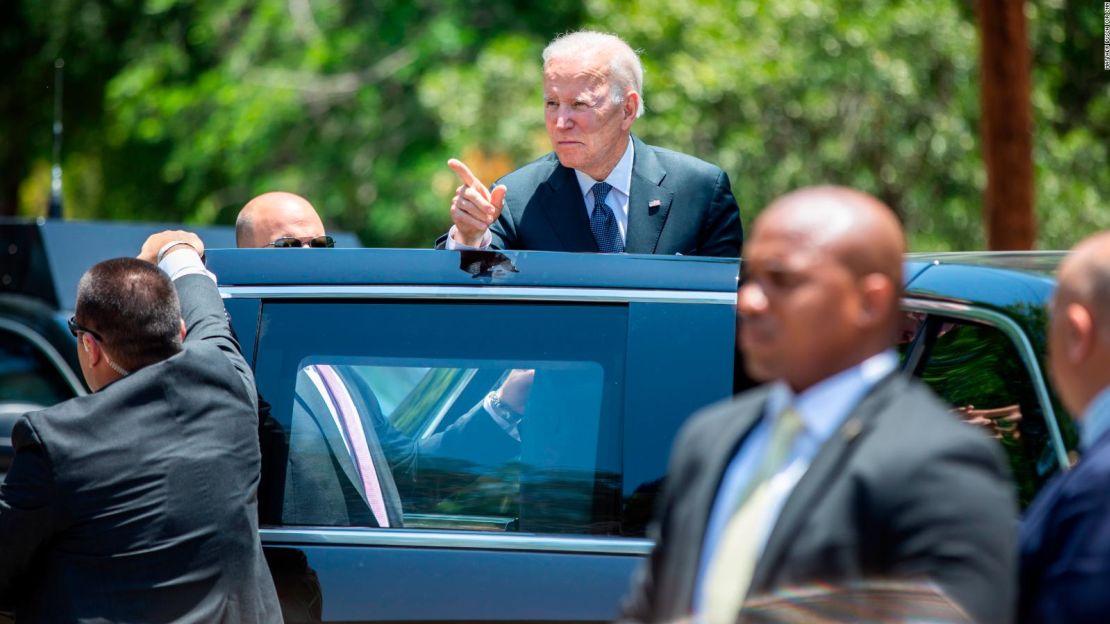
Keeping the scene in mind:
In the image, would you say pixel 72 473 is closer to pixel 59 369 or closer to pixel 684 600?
pixel 684 600

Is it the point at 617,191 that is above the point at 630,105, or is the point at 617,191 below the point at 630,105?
Result: below

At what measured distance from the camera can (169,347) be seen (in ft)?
9.69

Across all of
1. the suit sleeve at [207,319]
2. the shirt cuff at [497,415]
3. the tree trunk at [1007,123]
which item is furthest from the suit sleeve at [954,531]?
the tree trunk at [1007,123]

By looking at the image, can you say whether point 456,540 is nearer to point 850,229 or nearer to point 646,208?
point 646,208

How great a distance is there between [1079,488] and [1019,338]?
3.60 feet

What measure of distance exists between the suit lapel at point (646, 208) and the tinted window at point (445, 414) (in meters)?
0.70

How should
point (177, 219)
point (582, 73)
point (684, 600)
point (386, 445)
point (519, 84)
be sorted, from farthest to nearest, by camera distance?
point (177, 219) < point (519, 84) < point (582, 73) < point (386, 445) < point (684, 600)

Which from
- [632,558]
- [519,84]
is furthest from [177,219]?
[632,558]

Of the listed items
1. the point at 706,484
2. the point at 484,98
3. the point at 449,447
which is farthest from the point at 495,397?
the point at 484,98

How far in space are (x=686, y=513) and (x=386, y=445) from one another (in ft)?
A: 4.84

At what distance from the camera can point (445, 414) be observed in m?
3.24

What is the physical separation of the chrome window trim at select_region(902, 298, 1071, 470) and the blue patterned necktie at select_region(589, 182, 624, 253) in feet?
3.47

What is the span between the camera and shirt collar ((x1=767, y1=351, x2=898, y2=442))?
1.80 meters

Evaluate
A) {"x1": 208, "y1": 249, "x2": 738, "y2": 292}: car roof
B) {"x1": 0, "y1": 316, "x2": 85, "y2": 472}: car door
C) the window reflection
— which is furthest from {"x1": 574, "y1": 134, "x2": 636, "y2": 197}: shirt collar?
{"x1": 0, "y1": 316, "x2": 85, "y2": 472}: car door
